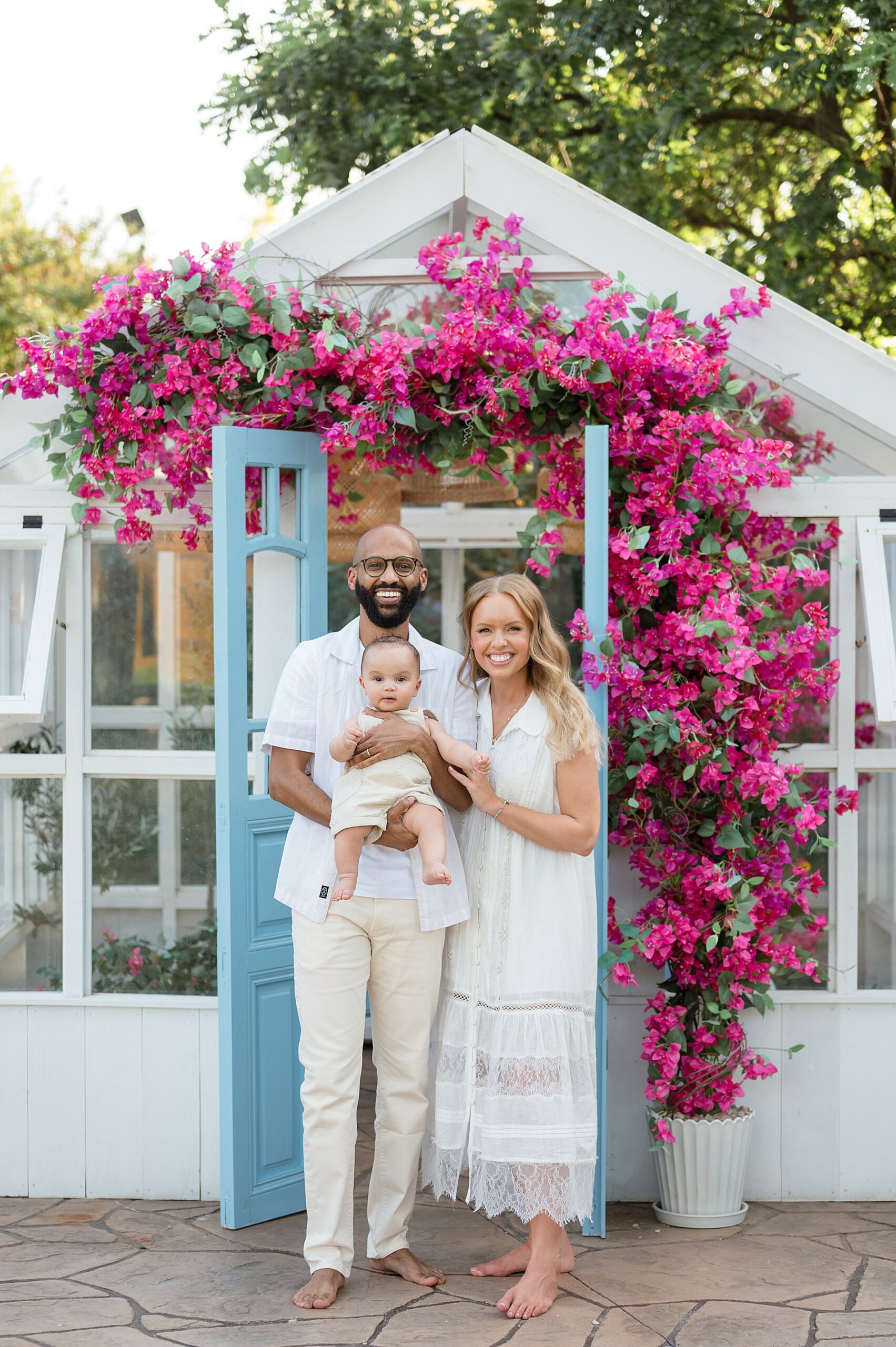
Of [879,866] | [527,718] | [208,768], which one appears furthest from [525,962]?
[879,866]

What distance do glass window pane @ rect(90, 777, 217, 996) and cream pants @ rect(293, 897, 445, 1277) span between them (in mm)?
1032

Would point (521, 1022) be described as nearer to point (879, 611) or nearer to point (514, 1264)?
point (514, 1264)

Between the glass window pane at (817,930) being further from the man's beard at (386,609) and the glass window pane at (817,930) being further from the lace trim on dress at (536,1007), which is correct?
the man's beard at (386,609)

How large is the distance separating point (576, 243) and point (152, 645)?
1.86 meters

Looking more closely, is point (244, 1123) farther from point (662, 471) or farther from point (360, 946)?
point (662, 471)

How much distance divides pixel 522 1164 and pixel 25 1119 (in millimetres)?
1764

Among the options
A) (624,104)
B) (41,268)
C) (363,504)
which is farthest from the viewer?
(41,268)

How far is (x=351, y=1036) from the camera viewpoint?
3195mm

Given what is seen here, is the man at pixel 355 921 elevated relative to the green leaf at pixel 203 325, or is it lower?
lower

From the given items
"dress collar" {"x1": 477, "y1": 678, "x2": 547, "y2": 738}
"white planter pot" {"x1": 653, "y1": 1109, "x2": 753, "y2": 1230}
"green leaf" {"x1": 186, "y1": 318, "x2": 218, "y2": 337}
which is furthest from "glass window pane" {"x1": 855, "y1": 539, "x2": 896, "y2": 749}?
"green leaf" {"x1": 186, "y1": 318, "x2": 218, "y2": 337}

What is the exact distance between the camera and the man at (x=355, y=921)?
3131 millimetres

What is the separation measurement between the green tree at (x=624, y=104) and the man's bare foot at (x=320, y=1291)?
551 centimetres

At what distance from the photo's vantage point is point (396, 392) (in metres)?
3.67

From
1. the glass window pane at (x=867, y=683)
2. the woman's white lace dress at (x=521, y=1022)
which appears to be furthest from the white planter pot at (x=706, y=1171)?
the glass window pane at (x=867, y=683)
